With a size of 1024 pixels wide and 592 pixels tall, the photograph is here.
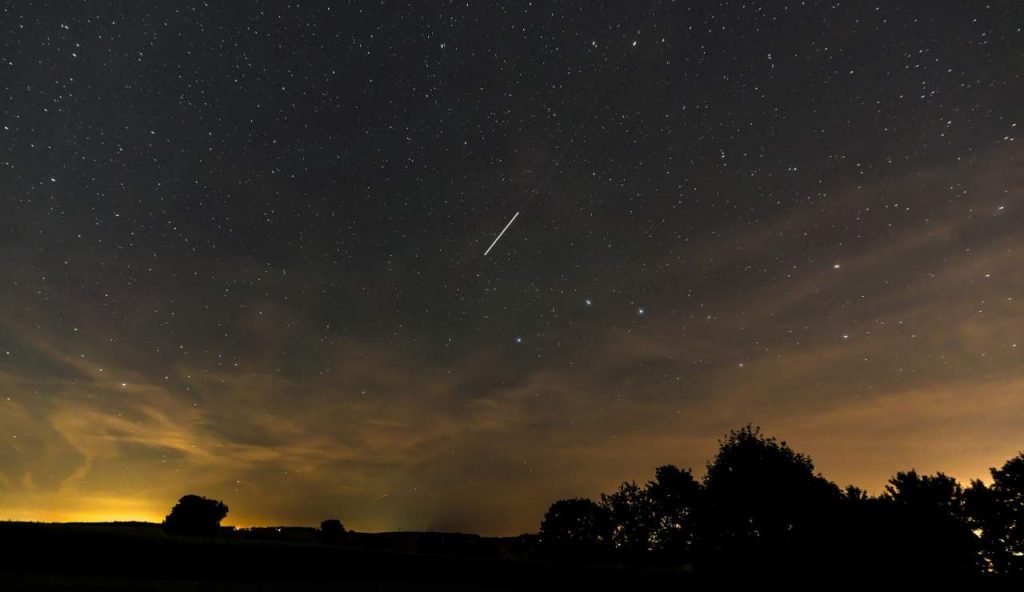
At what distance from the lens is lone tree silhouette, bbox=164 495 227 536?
62.5 metres

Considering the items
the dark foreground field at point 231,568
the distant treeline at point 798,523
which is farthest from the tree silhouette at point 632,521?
the dark foreground field at point 231,568

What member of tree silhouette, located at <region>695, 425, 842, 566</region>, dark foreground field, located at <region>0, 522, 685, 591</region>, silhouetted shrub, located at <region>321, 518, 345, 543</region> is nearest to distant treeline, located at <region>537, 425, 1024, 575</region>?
tree silhouette, located at <region>695, 425, 842, 566</region>

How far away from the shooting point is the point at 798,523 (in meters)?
49.8

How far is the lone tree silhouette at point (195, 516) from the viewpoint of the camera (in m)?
62.5

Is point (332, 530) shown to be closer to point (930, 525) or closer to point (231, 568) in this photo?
point (231, 568)

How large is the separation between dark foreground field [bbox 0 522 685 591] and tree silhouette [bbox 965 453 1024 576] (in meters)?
52.9

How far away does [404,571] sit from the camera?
98.6 feet

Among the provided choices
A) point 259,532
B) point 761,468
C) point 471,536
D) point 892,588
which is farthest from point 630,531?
point 892,588

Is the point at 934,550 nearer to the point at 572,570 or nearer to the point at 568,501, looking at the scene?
the point at 572,570

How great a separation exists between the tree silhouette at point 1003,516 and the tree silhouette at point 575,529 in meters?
49.6

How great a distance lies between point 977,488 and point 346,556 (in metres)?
74.3

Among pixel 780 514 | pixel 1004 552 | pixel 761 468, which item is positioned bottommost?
pixel 1004 552

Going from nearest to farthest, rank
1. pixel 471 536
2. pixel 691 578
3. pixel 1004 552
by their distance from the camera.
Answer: pixel 691 578
pixel 1004 552
pixel 471 536

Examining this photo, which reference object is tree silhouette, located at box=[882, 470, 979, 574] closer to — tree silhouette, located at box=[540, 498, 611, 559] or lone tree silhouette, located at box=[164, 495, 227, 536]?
tree silhouette, located at box=[540, 498, 611, 559]
